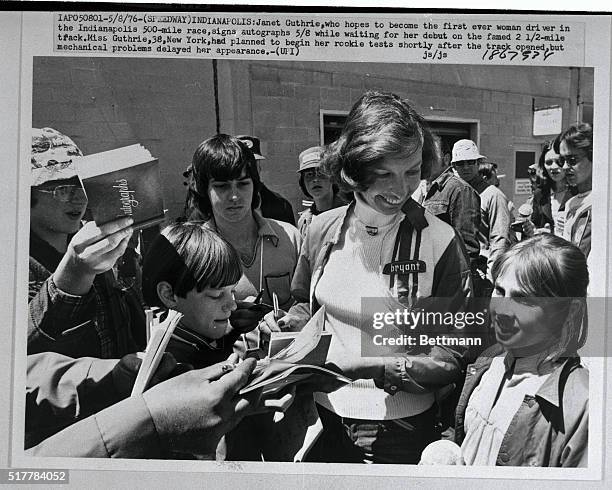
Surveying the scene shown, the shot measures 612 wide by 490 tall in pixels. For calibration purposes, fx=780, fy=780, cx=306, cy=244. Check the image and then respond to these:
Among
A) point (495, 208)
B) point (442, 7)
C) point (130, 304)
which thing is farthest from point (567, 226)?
point (130, 304)

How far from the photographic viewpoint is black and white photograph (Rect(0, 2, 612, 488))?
3930 millimetres

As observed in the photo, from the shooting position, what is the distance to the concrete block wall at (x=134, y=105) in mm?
3947

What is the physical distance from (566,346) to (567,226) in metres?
0.60

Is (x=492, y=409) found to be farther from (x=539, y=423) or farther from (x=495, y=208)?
(x=495, y=208)

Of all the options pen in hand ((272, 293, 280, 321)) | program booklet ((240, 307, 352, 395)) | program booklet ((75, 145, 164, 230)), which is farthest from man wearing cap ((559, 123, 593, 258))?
program booklet ((75, 145, 164, 230))

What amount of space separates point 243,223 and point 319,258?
431 millimetres

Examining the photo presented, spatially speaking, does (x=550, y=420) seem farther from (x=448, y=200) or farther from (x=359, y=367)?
(x=448, y=200)

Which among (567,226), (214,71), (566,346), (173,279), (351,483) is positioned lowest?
(351,483)

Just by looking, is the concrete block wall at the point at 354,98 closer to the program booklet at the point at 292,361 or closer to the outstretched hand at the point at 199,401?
the program booklet at the point at 292,361

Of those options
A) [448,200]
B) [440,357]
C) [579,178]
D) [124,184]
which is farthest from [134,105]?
[579,178]

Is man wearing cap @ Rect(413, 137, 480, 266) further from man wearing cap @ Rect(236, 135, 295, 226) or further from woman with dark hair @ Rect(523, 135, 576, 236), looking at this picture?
man wearing cap @ Rect(236, 135, 295, 226)

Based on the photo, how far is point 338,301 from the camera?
396 cm

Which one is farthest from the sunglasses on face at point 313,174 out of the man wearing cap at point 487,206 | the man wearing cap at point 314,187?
the man wearing cap at point 487,206

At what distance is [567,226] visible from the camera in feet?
13.0
